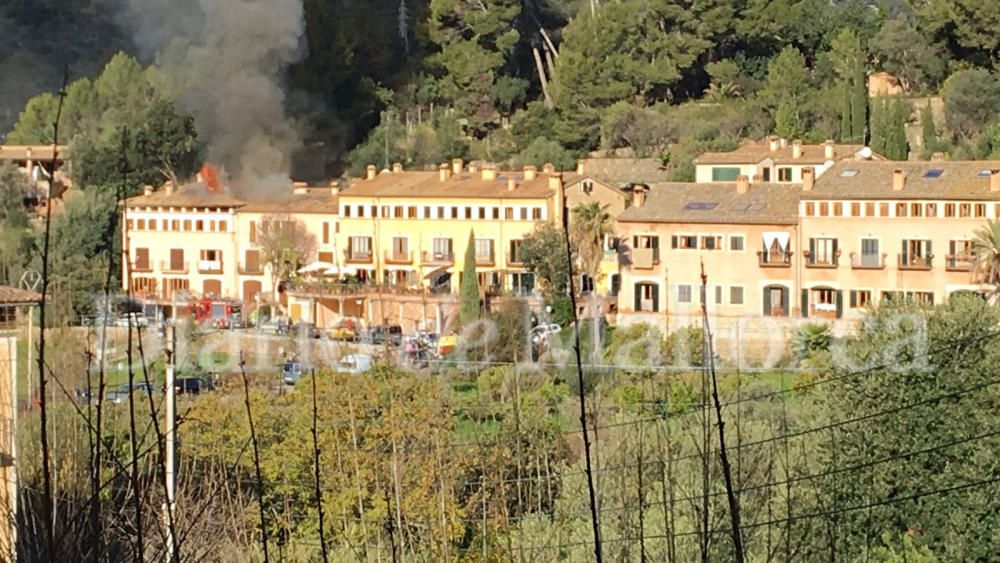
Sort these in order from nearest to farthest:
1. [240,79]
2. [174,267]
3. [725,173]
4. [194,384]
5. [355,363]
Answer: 1. [194,384]
2. [355,363]
3. [725,173]
4. [174,267]
5. [240,79]

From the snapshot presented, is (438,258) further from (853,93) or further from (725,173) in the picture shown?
(853,93)

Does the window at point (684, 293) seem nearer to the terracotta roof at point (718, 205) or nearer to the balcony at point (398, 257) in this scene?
the terracotta roof at point (718, 205)

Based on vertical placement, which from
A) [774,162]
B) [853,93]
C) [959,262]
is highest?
[853,93]

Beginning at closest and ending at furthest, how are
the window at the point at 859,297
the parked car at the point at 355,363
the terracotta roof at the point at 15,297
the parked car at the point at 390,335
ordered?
the terracotta roof at the point at 15,297 → the parked car at the point at 355,363 → the parked car at the point at 390,335 → the window at the point at 859,297

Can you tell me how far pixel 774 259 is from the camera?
25094mm

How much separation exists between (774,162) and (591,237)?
381cm

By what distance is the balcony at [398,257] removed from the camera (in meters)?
28.7

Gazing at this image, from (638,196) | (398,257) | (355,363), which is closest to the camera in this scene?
(355,363)

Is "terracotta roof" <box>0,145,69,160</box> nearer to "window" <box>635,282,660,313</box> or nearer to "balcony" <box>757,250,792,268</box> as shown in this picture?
"window" <box>635,282,660,313</box>

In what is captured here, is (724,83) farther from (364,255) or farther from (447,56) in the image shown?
(364,255)

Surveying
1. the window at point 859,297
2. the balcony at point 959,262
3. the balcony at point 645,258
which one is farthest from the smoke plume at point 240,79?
the balcony at point 959,262

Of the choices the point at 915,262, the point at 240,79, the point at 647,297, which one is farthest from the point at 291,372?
the point at 240,79

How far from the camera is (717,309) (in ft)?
82.1

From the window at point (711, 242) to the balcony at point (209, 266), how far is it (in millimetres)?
8808
